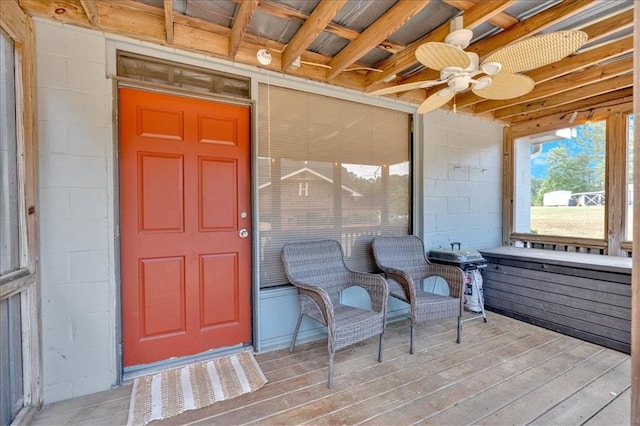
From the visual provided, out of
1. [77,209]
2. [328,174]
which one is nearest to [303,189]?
[328,174]

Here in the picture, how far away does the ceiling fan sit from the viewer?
1602mm

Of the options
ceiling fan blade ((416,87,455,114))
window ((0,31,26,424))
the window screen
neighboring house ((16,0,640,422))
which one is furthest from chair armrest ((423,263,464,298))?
window ((0,31,26,424))

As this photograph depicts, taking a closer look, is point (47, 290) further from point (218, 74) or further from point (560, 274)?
point (560, 274)

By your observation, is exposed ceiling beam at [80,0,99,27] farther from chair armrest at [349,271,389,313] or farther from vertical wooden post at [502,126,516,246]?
vertical wooden post at [502,126,516,246]

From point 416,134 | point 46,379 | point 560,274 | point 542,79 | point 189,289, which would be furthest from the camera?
point 416,134

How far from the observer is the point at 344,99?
10.1ft

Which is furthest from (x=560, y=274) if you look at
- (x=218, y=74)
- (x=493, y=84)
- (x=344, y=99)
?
(x=218, y=74)

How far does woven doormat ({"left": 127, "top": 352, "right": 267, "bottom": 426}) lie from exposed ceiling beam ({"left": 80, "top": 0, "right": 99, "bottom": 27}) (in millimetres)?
2451

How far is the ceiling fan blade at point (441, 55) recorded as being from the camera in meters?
1.66

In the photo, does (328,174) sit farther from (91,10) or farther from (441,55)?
(91,10)

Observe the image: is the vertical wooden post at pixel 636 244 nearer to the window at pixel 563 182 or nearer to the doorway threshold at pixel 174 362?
the doorway threshold at pixel 174 362

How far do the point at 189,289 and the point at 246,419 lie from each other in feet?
3.49

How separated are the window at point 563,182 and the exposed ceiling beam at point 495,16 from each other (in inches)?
91.9

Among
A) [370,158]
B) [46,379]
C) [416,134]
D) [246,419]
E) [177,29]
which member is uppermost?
[177,29]
